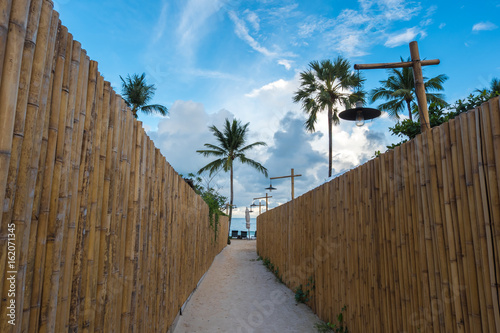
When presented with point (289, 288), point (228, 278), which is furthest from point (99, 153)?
point (228, 278)

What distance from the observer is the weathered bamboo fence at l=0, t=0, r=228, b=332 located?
1152 mm

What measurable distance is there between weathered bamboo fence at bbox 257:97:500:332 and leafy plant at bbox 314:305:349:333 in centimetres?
9

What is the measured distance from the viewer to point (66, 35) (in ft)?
4.80

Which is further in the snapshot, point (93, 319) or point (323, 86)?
point (323, 86)

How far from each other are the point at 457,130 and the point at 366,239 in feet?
5.43

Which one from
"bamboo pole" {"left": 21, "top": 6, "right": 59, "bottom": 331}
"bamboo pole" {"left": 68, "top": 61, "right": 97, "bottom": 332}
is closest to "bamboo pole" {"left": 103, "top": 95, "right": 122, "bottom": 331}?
"bamboo pole" {"left": 68, "top": 61, "right": 97, "bottom": 332}

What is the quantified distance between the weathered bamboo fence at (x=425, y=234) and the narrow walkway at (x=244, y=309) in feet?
2.75

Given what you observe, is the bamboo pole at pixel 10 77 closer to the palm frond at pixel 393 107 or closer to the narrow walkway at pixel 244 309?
the narrow walkway at pixel 244 309

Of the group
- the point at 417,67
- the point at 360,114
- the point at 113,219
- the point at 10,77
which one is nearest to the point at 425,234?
the point at 113,219

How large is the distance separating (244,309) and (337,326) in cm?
176

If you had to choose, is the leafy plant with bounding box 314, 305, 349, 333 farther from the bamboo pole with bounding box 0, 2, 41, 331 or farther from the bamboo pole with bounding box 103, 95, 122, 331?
the bamboo pole with bounding box 0, 2, 41, 331

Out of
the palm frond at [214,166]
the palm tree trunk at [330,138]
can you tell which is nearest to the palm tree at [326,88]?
the palm tree trunk at [330,138]

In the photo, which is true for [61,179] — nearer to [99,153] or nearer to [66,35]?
[99,153]

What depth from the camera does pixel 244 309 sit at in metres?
5.18
